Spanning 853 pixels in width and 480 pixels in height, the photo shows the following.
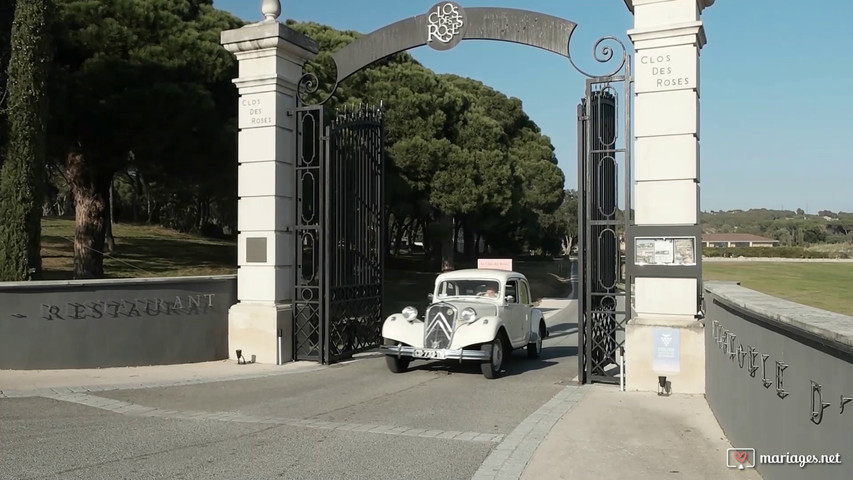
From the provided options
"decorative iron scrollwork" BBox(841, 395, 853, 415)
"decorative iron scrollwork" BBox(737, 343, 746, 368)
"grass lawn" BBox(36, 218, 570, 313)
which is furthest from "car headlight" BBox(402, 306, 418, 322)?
"grass lawn" BBox(36, 218, 570, 313)

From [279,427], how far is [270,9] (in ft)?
26.2

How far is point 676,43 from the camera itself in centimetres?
977

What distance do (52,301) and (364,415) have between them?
5621mm

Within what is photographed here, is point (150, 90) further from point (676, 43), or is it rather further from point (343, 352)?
point (676, 43)

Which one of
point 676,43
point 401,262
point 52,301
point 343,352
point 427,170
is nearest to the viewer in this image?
point 676,43

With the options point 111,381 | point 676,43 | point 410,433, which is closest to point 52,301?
point 111,381

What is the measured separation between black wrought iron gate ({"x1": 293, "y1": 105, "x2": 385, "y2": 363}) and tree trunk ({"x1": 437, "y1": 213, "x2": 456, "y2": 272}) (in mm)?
20347

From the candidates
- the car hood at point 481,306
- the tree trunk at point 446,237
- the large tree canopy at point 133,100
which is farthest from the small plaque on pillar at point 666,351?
the tree trunk at point 446,237

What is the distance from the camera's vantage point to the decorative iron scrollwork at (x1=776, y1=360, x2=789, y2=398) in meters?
4.64

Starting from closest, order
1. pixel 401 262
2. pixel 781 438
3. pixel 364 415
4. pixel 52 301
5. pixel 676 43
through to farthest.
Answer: pixel 781 438, pixel 364 415, pixel 676 43, pixel 52 301, pixel 401 262

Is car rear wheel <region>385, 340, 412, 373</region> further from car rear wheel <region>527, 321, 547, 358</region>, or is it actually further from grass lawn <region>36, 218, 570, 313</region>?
grass lawn <region>36, 218, 570, 313</region>

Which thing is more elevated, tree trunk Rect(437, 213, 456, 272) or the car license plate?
tree trunk Rect(437, 213, 456, 272)

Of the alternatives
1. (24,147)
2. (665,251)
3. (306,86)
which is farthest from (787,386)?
(24,147)

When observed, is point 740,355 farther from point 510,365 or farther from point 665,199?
point 510,365
